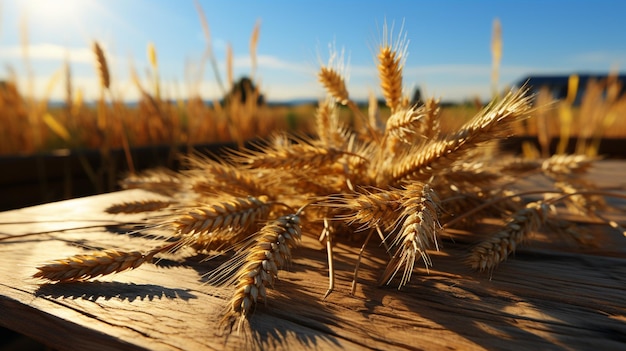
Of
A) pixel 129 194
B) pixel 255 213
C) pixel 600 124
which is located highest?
pixel 600 124

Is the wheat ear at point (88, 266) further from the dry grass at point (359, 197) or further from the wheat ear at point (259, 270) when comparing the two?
the wheat ear at point (259, 270)

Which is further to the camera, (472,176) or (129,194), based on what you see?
(129,194)

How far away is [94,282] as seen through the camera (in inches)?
27.0

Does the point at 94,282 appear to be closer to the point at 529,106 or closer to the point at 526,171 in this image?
the point at 529,106

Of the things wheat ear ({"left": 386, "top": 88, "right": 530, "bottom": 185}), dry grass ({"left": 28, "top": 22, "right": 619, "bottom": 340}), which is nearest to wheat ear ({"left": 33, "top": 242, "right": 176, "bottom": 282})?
dry grass ({"left": 28, "top": 22, "right": 619, "bottom": 340})

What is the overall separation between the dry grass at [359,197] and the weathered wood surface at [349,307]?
0.03m

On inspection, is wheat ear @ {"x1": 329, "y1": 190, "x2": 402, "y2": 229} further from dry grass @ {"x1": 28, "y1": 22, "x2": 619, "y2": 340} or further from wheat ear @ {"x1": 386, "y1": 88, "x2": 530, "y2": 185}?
wheat ear @ {"x1": 386, "y1": 88, "x2": 530, "y2": 185}

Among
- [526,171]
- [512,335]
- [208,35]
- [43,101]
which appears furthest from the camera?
[43,101]

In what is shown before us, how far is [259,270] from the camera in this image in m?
0.55

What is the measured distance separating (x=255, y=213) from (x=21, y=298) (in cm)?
36

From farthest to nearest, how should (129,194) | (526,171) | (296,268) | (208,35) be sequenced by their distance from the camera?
(208,35)
(129,194)
(526,171)
(296,268)

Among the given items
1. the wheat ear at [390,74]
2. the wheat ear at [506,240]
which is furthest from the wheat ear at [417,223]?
the wheat ear at [390,74]

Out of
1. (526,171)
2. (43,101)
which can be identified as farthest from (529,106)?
(43,101)

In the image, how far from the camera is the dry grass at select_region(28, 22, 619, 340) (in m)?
0.59
